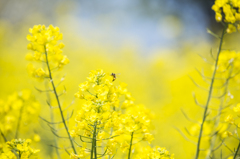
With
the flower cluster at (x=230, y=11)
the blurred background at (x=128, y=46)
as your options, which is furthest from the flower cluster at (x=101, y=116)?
the blurred background at (x=128, y=46)

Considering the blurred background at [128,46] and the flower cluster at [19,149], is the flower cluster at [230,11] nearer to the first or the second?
the flower cluster at [19,149]

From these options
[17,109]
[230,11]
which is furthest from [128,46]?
[230,11]

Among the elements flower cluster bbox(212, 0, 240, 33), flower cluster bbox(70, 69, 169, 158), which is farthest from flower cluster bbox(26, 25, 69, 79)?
flower cluster bbox(212, 0, 240, 33)

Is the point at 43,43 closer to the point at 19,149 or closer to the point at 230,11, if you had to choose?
the point at 19,149

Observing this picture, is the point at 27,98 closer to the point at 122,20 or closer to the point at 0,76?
the point at 0,76

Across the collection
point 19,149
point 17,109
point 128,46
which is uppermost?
point 128,46
